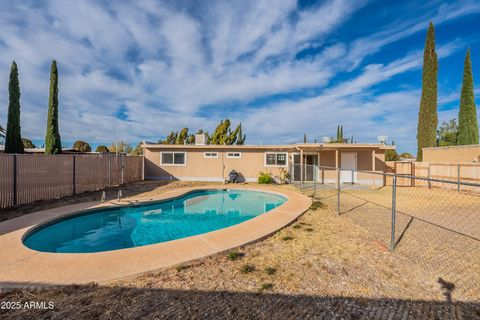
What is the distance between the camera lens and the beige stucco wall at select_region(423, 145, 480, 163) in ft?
45.6

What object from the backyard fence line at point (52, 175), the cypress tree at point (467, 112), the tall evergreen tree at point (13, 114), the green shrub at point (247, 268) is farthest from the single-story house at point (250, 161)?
the cypress tree at point (467, 112)

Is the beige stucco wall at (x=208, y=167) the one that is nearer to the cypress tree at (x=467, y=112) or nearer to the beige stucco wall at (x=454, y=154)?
the beige stucco wall at (x=454, y=154)

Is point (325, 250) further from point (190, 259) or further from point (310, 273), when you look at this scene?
point (190, 259)

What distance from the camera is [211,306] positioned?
2.53 meters

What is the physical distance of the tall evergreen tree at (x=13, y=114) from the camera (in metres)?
13.8

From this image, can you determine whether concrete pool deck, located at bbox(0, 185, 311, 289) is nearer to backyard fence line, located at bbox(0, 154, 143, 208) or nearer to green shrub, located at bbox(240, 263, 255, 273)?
green shrub, located at bbox(240, 263, 255, 273)

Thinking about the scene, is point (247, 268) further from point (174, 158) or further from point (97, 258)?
point (174, 158)

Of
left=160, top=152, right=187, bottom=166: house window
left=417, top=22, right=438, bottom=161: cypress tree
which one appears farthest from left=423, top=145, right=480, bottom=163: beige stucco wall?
left=160, top=152, right=187, bottom=166: house window

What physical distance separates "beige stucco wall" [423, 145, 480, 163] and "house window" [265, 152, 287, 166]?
11.6 m

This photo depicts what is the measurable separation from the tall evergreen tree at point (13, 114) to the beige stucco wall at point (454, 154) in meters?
29.3

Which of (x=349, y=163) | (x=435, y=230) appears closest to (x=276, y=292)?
(x=435, y=230)

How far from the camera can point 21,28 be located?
839cm

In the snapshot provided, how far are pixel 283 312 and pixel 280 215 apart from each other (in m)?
4.26

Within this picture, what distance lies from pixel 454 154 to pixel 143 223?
Answer: 66.4 feet
